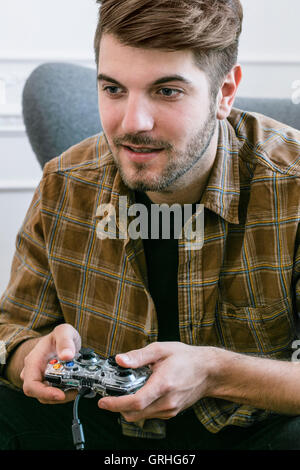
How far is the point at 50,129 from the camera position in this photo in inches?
44.8

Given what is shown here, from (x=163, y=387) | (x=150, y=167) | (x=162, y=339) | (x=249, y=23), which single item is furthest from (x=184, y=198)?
(x=249, y=23)

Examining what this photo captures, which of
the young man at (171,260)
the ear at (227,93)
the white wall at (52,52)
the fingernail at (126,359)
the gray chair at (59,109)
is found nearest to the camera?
the fingernail at (126,359)

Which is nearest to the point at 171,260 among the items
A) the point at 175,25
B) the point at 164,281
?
the point at 164,281

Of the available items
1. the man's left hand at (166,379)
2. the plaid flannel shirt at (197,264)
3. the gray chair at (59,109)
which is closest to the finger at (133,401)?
the man's left hand at (166,379)

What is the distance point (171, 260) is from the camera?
36.2 inches

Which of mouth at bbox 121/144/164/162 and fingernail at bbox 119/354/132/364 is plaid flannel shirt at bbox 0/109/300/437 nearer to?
mouth at bbox 121/144/164/162

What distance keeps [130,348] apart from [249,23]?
1294 mm

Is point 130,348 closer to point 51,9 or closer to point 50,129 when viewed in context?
point 50,129

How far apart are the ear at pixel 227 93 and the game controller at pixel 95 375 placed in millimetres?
457

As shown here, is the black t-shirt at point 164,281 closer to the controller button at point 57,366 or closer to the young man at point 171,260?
the young man at point 171,260

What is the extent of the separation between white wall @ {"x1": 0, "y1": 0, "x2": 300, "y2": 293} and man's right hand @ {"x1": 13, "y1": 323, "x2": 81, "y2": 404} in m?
1.12

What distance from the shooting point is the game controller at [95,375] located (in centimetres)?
69

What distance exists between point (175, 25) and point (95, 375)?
1.68 feet

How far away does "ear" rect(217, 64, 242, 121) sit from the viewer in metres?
0.91
